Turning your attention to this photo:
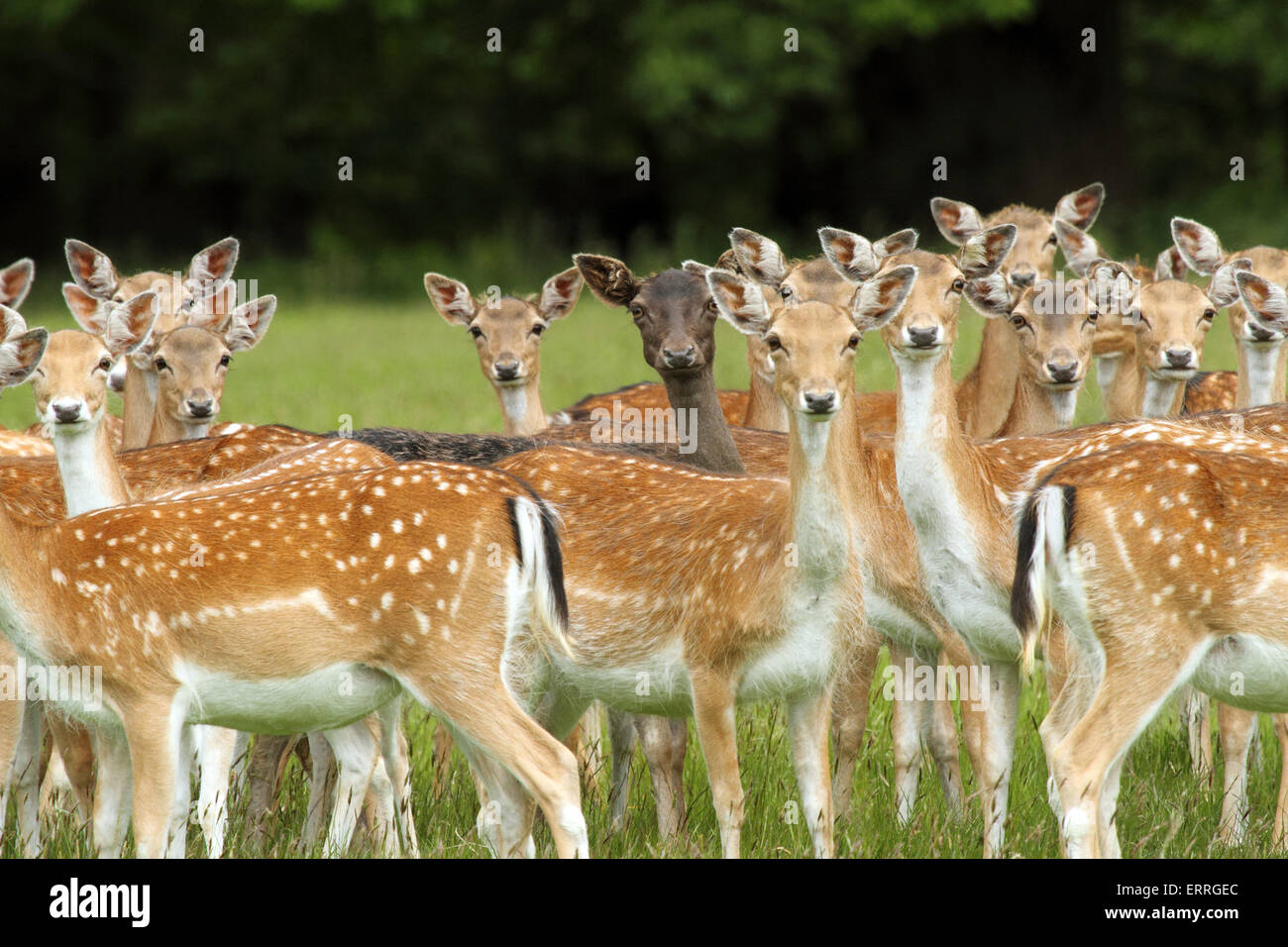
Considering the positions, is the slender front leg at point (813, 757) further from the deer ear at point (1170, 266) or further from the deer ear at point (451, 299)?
the deer ear at point (1170, 266)

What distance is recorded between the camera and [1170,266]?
8.12 m

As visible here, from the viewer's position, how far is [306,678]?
4656mm

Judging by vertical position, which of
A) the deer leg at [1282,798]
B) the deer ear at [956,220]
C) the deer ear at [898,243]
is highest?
the deer ear at [956,220]

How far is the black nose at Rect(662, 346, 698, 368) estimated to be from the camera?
664 cm

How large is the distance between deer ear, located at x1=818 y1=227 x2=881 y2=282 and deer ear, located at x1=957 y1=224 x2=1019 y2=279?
30 cm

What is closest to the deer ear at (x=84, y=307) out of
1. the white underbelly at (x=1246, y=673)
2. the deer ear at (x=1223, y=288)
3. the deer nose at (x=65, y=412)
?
the deer nose at (x=65, y=412)

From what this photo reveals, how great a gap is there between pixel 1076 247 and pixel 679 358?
219cm

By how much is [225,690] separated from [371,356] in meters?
11.9

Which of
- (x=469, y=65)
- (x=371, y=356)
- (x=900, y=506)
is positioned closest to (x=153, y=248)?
(x=469, y=65)

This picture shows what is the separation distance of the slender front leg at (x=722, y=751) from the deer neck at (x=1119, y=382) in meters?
3.52

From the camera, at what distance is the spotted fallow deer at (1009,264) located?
7637 millimetres

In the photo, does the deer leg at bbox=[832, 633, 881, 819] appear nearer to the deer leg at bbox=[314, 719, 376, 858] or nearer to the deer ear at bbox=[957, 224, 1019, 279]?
the deer ear at bbox=[957, 224, 1019, 279]

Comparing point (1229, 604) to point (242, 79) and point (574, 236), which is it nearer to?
point (574, 236)

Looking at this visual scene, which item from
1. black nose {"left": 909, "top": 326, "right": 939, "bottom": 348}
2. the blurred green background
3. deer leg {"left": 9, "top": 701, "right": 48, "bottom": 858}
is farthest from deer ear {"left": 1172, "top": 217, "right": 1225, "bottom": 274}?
the blurred green background
